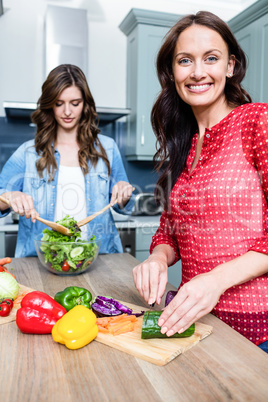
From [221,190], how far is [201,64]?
1.31ft

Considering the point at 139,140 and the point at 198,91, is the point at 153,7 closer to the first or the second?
the point at 139,140

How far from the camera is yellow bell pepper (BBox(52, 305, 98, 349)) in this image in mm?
994

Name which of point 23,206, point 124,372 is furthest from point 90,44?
point 124,372

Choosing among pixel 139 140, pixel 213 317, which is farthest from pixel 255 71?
pixel 213 317

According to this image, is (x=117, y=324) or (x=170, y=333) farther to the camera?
(x=117, y=324)

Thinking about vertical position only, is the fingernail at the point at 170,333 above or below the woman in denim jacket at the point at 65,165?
below

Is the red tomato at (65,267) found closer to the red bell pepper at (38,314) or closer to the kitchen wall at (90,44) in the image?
the red bell pepper at (38,314)

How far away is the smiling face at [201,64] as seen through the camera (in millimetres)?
1229

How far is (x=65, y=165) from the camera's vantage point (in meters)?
2.40

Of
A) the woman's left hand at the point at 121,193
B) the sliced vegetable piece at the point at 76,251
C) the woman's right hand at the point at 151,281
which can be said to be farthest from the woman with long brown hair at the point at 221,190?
the woman's left hand at the point at 121,193

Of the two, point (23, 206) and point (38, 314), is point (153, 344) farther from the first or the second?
point (23, 206)

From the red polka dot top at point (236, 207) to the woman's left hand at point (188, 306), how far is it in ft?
0.72

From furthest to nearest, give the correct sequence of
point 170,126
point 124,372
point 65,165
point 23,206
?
point 65,165, point 23,206, point 170,126, point 124,372

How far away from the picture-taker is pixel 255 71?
3.25m
